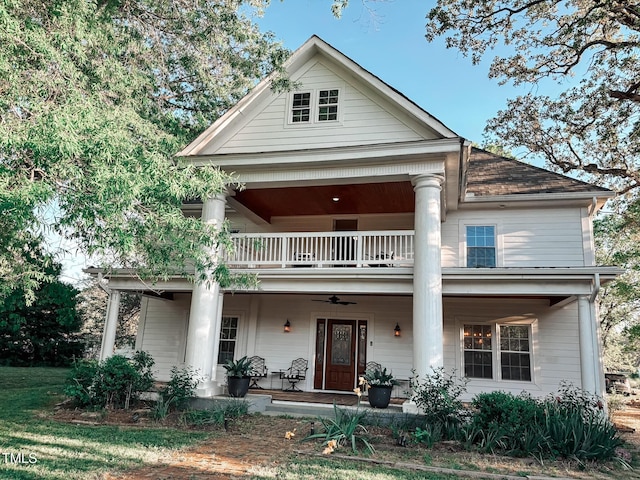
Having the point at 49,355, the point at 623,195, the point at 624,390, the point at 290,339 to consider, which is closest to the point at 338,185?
the point at 290,339

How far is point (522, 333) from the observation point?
12.1m

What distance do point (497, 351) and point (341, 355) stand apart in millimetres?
4320

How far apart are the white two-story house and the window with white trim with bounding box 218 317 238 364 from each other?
0.04 m

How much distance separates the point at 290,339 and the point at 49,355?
1582cm

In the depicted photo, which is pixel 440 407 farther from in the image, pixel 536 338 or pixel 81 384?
pixel 81 384

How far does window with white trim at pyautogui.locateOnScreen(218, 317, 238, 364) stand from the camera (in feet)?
45.1

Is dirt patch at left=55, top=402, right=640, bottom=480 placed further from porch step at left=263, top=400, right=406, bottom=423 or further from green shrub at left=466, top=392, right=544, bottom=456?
porch step at left=263, top=400, right=406, bottom=423

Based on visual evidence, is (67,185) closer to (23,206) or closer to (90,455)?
(23,206)

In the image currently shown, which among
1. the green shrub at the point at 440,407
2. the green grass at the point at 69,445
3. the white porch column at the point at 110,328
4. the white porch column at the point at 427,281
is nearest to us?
the green grass at the point at 69,445

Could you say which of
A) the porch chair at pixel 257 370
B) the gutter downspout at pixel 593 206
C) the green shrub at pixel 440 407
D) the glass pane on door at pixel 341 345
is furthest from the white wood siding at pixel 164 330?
the gutter downspout at pixel 593 206

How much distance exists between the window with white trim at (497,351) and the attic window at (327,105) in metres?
6.80

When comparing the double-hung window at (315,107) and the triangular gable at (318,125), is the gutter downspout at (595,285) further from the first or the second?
the double-hung window at (315,107)

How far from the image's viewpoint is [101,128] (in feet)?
17.5

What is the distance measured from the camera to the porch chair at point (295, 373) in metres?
12.7
